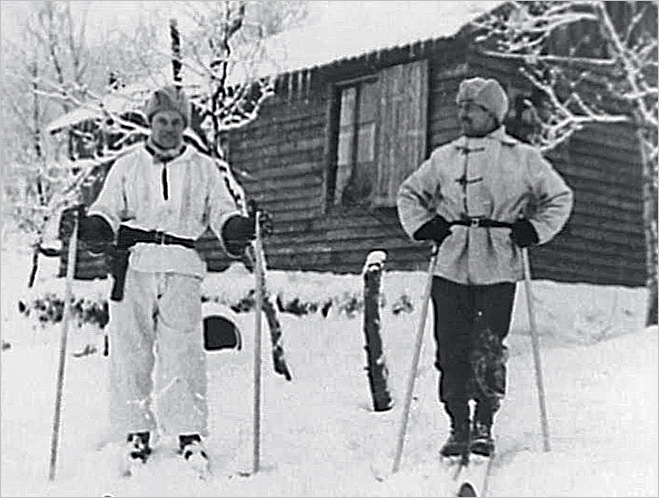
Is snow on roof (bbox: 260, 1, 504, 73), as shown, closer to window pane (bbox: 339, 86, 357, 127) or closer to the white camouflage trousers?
window pane (bbox: 339, 86, 357, 127)

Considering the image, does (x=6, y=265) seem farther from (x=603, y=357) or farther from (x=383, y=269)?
(x=603, y=357)

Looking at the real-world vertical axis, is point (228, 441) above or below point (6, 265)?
below

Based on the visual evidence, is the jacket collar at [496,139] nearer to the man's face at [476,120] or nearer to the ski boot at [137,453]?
the man's face at [476,120]

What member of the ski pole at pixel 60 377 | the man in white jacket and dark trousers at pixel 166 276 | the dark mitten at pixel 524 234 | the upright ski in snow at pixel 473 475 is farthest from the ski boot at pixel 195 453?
the dark mitten at pixel 524 234

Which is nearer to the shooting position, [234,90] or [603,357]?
[603,357]

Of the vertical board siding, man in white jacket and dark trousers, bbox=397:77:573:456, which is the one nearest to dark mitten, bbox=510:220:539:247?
man in white jacket and dark trousers, bbox=397:77:573:456

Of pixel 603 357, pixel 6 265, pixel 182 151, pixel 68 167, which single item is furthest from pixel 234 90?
pixel 603 357

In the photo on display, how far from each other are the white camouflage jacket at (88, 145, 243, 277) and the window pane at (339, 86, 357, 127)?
12cm

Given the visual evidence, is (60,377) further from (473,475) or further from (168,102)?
(473,475)

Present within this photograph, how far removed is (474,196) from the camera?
992 millimetres

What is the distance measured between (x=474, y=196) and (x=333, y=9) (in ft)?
0.82

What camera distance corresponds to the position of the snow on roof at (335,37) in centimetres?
105

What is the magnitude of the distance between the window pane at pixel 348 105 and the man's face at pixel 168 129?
0.15 m

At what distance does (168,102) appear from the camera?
3.54 ft
